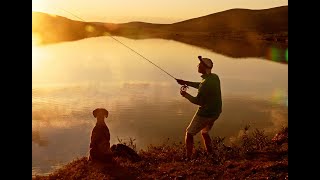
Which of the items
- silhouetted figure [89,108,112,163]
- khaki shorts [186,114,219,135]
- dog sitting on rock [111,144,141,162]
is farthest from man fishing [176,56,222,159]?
silhouetted figure [89,108,112,163]

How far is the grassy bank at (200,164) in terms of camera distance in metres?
8.03

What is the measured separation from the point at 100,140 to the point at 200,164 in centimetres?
189

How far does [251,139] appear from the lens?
32.1 ft

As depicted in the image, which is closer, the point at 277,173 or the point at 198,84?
the point at 277,173

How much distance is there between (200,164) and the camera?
8477 millimetres

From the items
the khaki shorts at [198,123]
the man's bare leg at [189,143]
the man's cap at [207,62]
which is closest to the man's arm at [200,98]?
the khaki shorts at [198,123]

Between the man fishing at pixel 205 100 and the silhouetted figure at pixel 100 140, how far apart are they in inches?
58.0

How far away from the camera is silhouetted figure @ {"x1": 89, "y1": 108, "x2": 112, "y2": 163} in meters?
8.71

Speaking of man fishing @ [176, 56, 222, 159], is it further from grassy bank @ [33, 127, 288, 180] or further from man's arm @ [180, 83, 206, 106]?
grassy bank @ [33, 127, 288, 180]
